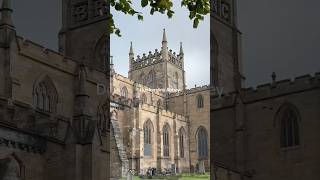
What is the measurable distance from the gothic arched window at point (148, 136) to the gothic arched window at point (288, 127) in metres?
28.9

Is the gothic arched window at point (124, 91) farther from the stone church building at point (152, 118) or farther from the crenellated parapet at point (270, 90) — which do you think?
the crenellated parapet at point (270, 90)

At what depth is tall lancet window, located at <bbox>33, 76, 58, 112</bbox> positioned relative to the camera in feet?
21.9

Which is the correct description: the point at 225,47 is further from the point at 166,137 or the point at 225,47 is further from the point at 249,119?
the point at 166,137

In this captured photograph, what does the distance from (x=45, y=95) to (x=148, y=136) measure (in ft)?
89.4

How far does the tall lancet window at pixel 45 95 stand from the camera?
263 inches

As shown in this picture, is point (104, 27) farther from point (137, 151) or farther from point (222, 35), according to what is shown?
point (137, 151)

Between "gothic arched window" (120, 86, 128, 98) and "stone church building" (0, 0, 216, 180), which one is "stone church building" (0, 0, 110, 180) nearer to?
"stone church building" (0, 0, 216, 180)

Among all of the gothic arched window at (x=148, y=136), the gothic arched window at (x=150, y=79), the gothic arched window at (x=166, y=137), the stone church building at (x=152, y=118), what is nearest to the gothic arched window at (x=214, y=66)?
the stone church building at (x=152, y=118)

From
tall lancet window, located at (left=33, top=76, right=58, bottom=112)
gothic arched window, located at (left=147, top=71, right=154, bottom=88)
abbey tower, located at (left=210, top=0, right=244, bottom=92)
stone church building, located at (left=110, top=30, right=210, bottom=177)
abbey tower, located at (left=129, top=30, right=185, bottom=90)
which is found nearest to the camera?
abbey tower, located at (left=210, top=0, right=244, bottom=92)

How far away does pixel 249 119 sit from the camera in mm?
4391

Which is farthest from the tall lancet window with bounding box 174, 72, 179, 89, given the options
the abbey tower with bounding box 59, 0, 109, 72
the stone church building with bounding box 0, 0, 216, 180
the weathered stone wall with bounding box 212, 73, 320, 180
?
the weathered stone wall with bounding box 212, 73, 320, 180

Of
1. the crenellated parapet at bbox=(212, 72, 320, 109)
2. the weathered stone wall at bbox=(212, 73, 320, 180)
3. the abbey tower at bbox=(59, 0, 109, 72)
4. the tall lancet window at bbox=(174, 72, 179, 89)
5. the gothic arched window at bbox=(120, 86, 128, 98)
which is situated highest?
the tall lancet window at bbox=(174, 72, 179, 89)

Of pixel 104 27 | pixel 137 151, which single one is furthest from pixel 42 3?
pixel 137 151

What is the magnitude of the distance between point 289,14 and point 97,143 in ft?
7.49
